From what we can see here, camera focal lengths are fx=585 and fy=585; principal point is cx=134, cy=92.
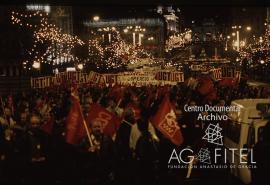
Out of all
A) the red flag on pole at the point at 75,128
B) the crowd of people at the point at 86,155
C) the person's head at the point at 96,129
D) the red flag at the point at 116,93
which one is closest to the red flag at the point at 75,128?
the red flag on pole at the point at 75,128

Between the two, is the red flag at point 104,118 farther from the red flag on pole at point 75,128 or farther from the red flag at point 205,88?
the red flag at point 205,88

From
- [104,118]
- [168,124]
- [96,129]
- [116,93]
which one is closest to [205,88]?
[116,93]

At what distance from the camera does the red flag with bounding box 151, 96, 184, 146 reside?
11320 millimetres

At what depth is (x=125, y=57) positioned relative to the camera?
186 feet

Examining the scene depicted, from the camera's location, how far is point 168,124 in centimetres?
1134

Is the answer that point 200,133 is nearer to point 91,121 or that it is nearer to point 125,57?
point 91,121

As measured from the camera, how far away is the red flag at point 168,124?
37.1 feet

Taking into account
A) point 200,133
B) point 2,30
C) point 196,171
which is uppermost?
point 2,30

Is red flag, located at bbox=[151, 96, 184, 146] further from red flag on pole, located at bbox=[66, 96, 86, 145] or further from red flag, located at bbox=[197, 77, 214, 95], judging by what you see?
red flag, located at bbox=[197, 77, 214, 95]

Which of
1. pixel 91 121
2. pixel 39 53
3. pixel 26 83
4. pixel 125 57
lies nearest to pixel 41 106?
pixel 91 121

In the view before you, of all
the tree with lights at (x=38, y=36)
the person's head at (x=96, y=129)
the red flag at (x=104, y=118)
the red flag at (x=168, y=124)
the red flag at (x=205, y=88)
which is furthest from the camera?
the tree with lights at (x=38, y=36)

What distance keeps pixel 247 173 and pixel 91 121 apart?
3.05 m

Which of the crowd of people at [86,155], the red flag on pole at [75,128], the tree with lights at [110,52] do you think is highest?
the tree with lights at [110,52]

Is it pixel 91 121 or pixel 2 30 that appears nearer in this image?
pixel 91 121
